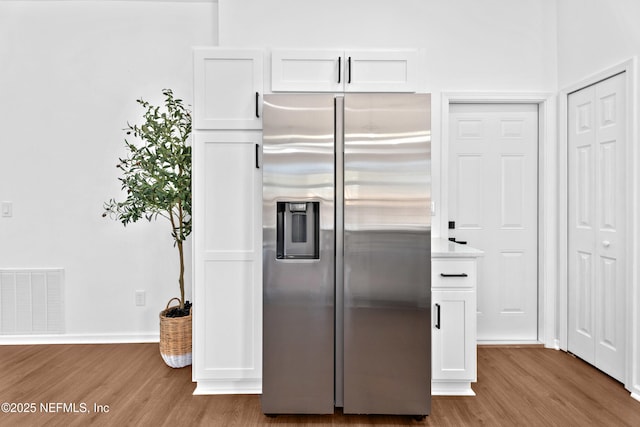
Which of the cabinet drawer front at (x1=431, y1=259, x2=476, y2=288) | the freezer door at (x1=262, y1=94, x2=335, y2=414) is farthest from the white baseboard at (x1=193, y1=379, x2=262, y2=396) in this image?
the cabinet drawer front at (x1=431, y1=259, x2=476, y2=288)

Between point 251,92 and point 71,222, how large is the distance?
215 centimetres

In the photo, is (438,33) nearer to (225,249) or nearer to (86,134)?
(225,249)

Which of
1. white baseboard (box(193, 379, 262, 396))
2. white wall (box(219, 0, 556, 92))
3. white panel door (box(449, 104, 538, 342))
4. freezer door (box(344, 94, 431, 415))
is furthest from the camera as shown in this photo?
white panel door (box(449, 104, 538, 342))

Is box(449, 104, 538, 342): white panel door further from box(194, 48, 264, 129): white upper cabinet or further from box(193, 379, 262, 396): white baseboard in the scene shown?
box(193, 379, 262, 396): white baseboard

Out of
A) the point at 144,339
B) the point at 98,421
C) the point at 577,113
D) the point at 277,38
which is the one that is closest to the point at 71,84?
the point at 277,38

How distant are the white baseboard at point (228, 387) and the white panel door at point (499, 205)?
1978 mm

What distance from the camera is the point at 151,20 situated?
3287mm

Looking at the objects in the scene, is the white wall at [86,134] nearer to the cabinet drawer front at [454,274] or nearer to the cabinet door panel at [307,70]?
the cabinet door panel at [307,70]

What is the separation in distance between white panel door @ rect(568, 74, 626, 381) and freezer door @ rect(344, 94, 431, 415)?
1.48 meters

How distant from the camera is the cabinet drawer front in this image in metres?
2.32

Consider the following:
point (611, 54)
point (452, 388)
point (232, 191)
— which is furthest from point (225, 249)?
point (611, 54)

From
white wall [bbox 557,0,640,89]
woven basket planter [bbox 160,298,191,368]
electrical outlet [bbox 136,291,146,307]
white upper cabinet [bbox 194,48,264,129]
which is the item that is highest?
white wall [bbox 557,0,640,89]

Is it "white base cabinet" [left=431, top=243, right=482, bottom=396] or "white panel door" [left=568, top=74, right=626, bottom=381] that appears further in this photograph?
"white panel door" [left=568, top=74, right=626, bottom=381]

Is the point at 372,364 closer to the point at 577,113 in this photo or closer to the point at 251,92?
the point at 251,92
